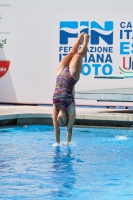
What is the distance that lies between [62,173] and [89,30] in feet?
25.2

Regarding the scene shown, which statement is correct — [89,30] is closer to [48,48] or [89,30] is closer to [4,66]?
[48,48]

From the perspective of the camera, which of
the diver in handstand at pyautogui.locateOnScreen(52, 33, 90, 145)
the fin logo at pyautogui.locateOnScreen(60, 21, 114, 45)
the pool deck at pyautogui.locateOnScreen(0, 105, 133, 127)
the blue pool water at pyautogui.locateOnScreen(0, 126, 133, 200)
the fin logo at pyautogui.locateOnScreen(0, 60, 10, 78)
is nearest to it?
the blue pool water at pyautogui.locateOnScreen(0, 126, 133, 200)

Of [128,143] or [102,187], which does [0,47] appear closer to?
[128,143]

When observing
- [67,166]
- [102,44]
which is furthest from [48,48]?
[67,166]

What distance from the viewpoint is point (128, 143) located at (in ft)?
37.5

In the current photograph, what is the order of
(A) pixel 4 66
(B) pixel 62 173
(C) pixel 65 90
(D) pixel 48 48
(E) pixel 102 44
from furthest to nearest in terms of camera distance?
1. (A) pixel 4 66
2. (D) pixel 48 48
3. (E) pixel 102 44
4. (C) pixel 65 90
5. (B) pixel 62 173

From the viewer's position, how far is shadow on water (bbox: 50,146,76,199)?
771cm

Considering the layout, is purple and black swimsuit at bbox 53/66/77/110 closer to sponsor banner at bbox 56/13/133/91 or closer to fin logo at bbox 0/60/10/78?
sponsor banner at bbox 56/13/133/91

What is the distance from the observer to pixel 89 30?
629 inches

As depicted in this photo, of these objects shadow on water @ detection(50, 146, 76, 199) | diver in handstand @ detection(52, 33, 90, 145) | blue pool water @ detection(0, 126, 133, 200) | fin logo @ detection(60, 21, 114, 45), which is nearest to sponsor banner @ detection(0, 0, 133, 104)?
fin logo @ detection(60, 21, 114, 45)

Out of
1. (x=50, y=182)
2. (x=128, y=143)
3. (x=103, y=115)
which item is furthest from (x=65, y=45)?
(x=50, y=182)

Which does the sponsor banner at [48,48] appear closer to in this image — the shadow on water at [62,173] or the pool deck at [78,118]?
the pool deck at [78,118]

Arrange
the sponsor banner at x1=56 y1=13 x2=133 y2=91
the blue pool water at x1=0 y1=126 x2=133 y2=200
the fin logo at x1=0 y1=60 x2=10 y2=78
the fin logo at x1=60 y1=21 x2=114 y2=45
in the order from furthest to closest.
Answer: the fin logo at x1=0 y1=60 x2=10 y2=78 → the fin logo at x1=60 y1=21 x2=114 y2=45 → the sponsor banner at x1=56 y1=13 x2=133 y2=91 → the blue pool water at x1=0 y1=126 x2=133 y2=200

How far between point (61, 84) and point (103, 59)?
5528mm
